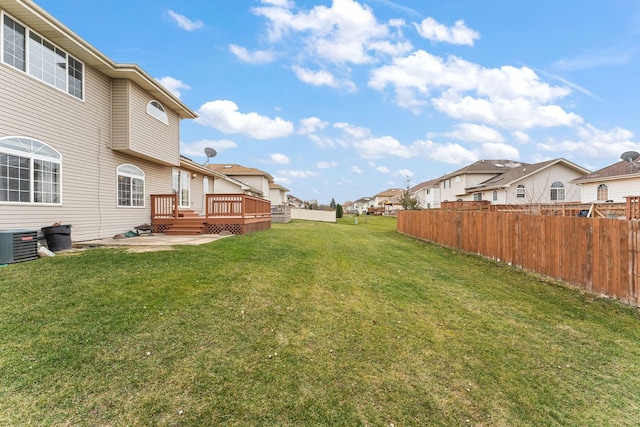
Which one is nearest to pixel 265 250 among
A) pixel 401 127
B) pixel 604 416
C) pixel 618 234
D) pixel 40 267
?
pixel 40 267

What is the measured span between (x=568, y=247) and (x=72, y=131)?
13.6 meters

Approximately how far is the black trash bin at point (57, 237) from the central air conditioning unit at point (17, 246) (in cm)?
105

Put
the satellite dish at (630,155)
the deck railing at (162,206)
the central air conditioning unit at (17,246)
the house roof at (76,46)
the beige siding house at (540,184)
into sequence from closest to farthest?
the central air conditioning unit at (17,246) < the house roof at (76,46) < the deck railing at (162,206) < the satellite dish at (630,155) < the beige siding house at (540,184)

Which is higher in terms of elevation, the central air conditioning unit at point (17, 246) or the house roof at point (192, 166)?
the house roof at point (192, 166)

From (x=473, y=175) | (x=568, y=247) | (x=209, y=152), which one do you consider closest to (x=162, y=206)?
(x=209, y=152)

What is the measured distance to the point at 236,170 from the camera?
35.0 m

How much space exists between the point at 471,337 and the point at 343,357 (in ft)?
6.39

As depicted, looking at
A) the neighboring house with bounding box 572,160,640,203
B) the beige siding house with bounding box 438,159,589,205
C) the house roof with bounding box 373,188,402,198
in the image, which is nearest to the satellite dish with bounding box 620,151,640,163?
the neighboring house with bounding box 572,160,640,203

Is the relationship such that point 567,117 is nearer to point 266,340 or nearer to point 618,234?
point 618,234

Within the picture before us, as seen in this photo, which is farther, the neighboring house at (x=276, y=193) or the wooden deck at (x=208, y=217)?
the neighboring house at (x=276, y=193)

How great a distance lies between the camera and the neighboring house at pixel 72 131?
7441 mm

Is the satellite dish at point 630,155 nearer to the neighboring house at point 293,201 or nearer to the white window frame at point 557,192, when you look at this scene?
the white window frame at point 557,192

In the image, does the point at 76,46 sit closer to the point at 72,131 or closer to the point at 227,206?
the point at 72,131

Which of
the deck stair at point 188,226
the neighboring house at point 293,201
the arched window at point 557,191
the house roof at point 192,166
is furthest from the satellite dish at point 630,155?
the neighboring house at point 293,201
